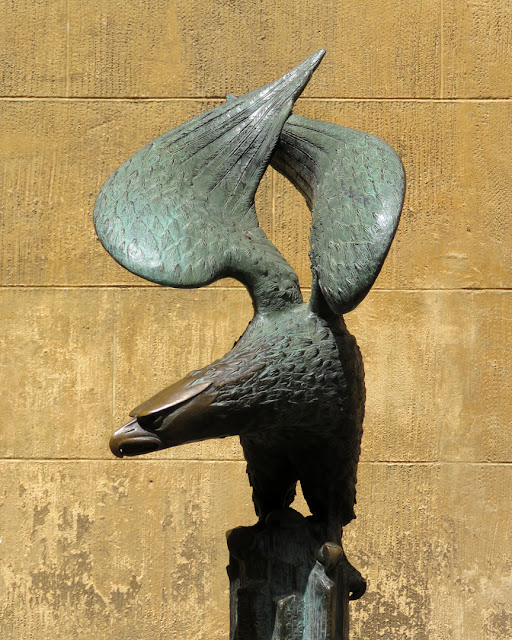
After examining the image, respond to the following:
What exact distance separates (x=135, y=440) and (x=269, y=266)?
1.61 ft

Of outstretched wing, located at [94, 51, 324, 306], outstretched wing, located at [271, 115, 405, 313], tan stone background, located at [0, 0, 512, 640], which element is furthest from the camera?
tan stone background, located at [0, 0, 512, 640]

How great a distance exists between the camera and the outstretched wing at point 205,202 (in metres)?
2.05

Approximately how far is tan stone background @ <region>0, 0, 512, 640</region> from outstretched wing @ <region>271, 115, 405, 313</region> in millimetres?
1690

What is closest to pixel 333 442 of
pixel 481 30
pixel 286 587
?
pixel 286 587

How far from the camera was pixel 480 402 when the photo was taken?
3893mm

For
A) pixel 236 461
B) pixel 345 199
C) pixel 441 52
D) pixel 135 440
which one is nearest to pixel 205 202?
pixel 345 199

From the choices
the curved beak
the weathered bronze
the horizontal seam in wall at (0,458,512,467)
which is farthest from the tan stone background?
the curved beak

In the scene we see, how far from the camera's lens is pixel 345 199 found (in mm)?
2049

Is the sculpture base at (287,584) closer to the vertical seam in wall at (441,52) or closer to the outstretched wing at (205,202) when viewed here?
the outstretched wing at (205,202)

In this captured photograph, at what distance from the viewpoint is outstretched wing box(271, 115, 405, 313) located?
1.93 metres

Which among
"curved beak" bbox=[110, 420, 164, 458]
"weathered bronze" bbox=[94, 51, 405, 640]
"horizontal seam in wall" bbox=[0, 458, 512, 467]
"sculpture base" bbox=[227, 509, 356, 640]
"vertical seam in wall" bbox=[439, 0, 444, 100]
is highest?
"vertical seam in wall" bbox=[439, 0, 444, 100]

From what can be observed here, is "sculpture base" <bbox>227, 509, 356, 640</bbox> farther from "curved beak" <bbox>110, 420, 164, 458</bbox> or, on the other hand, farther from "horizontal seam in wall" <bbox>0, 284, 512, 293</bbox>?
"horizontal seam in wall" <bbox>0, 284, 512, 293</bbox>

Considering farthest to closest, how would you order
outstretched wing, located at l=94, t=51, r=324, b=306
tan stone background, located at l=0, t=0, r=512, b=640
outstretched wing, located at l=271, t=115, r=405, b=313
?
tan stone background, located at l=0, t=0, r=512, b=640 → outstretched wing, located at l=94, t=51, r=324, b=306 → outstretched wing, located at l=271, t=115, r=405, b=313

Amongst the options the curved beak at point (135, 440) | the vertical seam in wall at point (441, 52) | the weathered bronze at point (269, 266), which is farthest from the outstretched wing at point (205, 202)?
the vertical seam in wall at point (441, 52)
